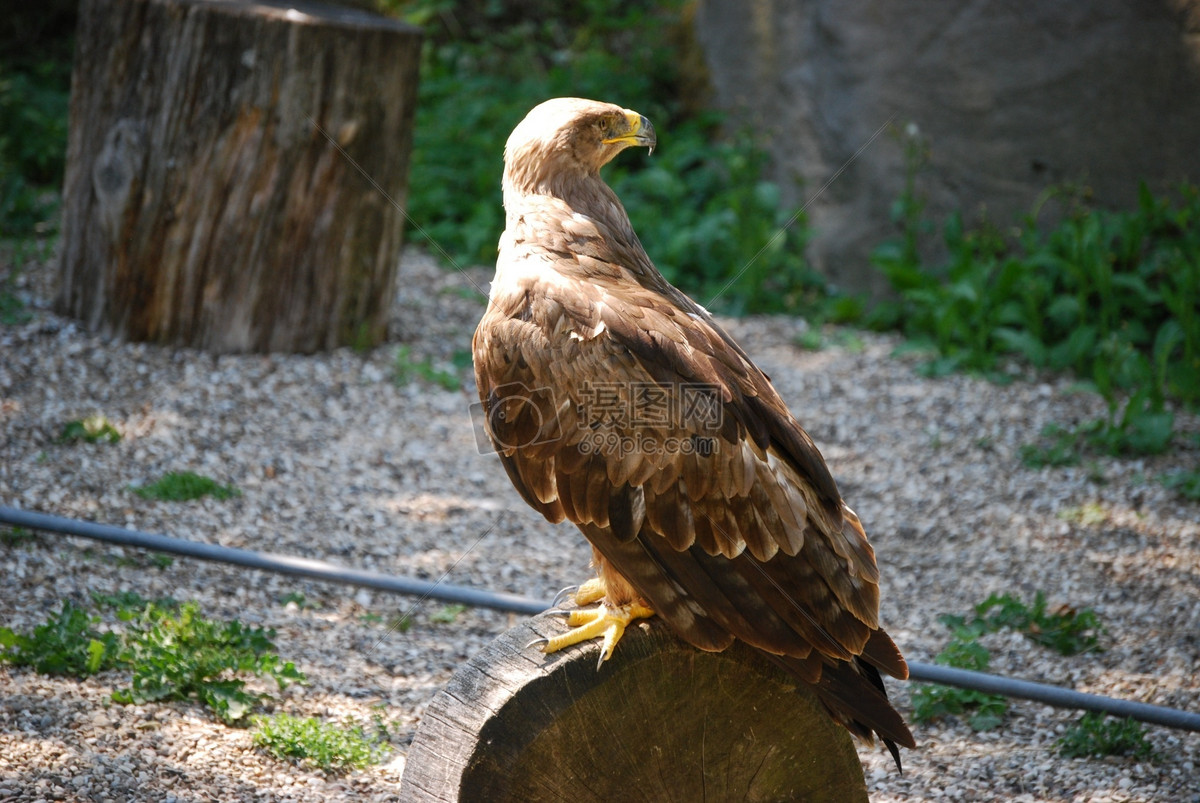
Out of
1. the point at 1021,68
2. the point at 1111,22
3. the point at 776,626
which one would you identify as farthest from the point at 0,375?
the point at 1111,22

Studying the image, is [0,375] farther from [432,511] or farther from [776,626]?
[776,626]

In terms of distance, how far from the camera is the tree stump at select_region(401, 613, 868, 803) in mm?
2021

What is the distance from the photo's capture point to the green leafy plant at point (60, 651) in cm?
275

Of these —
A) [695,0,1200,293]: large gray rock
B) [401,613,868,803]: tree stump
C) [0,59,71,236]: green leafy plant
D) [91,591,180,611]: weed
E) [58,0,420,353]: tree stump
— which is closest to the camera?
[401,613,868,803]: tree stump

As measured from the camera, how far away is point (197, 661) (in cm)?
278

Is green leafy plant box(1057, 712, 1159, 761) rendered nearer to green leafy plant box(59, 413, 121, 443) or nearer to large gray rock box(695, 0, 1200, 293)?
green leafy plant box(59, 413, 121, 443)

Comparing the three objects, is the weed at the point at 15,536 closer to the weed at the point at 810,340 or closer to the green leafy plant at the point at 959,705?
the green leafy plant at the point at 959,705

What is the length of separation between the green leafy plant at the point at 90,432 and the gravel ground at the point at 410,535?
61mm

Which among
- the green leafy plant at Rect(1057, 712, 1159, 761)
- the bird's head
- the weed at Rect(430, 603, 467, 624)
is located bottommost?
the weed at Rect(430, 603, 467, 624)

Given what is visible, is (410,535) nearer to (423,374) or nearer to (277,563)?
(277,563)

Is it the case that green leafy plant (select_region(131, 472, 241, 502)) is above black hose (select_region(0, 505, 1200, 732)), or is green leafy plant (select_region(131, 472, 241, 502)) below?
below

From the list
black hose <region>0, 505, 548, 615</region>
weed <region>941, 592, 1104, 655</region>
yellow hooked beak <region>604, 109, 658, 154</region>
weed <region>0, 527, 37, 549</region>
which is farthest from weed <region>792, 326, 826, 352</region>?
weed <region>0, 527, 37, 549</region>

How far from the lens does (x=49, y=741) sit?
2.47 m

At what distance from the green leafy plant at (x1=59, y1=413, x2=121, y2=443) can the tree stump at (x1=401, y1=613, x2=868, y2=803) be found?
2.69 m
